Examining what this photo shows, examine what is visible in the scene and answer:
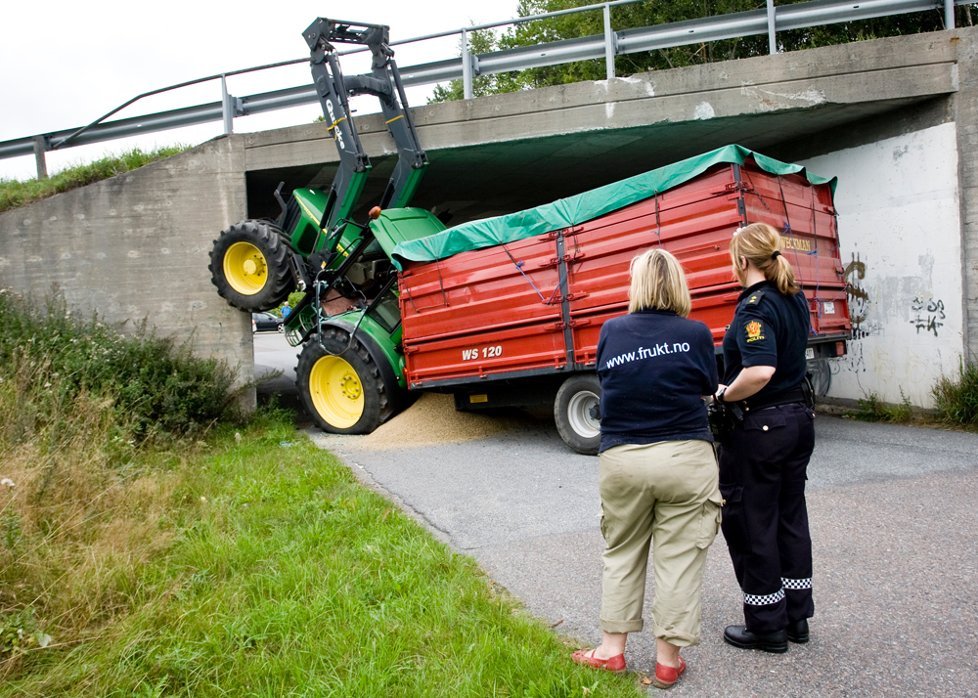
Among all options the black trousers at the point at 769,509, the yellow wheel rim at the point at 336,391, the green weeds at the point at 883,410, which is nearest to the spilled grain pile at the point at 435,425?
the yellow wheel rim at the point at 336,391

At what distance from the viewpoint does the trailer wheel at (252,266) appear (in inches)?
375

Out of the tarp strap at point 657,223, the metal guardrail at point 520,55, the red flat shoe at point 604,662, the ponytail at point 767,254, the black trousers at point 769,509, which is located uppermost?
the metal guardrail at point 520,55

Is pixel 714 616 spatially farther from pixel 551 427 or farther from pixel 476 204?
pixel 476 204

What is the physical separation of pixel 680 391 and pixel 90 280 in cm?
1003

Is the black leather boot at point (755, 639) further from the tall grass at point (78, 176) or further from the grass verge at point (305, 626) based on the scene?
the tall grass at point (78, 176)

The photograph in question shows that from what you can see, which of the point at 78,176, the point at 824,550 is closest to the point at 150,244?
the point at 78,176

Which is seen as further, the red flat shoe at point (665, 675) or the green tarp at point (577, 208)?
the green tarp at point (577, 208)

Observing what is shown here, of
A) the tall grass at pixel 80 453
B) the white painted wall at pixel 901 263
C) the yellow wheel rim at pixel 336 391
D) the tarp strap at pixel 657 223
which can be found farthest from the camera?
the yellow wheel rim at pixel 336 391

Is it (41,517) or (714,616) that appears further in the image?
(41,517)

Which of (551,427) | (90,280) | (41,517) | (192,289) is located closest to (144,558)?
(41,517)

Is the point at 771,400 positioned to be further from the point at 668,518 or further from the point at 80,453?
the point at 80,453

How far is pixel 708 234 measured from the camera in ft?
21.6

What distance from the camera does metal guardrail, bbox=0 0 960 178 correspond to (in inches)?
345

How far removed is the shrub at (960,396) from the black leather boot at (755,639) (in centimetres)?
582
